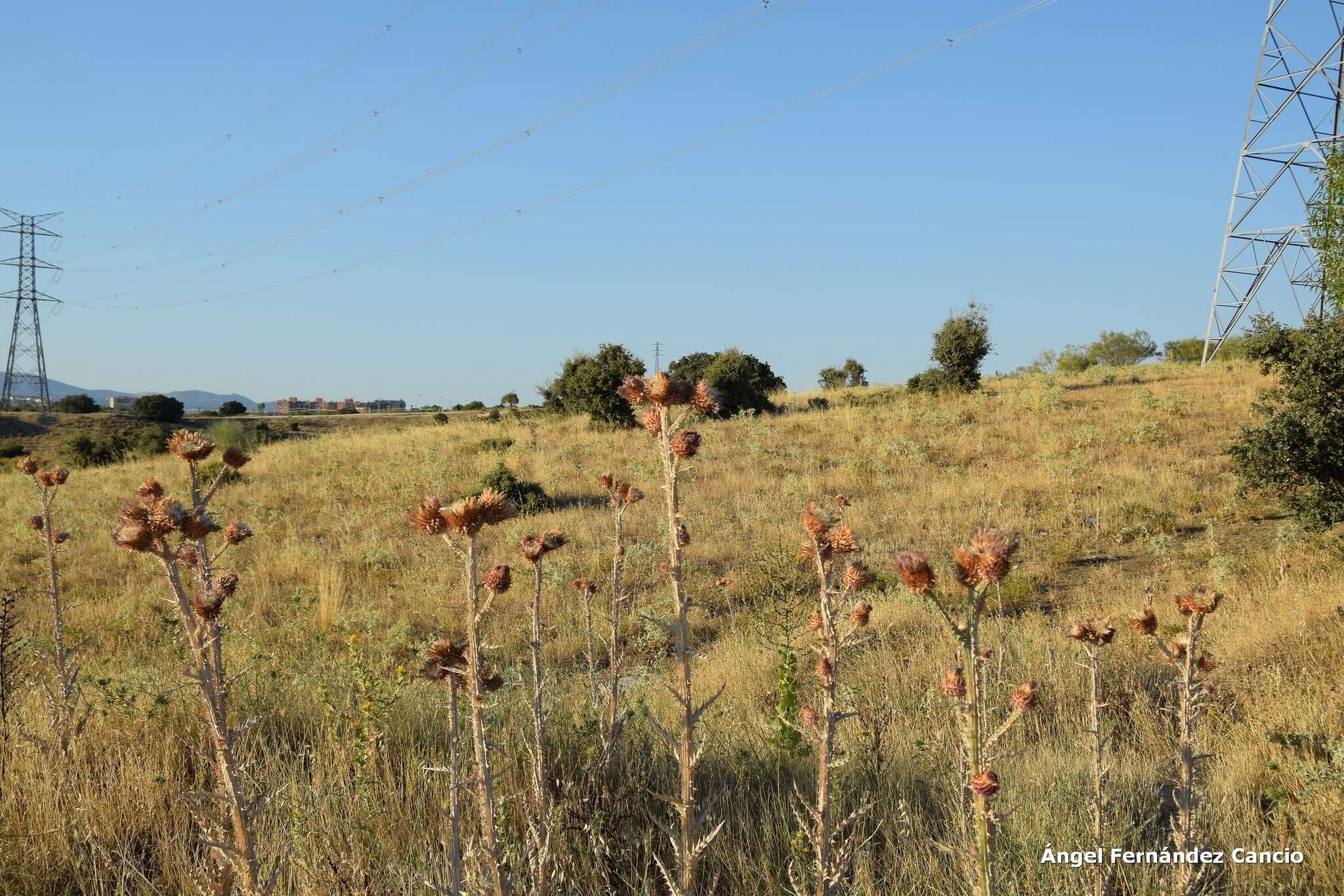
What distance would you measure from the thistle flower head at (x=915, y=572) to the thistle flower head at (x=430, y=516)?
3.59ft

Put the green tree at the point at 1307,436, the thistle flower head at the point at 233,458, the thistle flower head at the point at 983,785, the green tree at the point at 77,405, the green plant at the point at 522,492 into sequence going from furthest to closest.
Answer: the green tree at the point at 77,405
the green plant at the point at 522,492
the green tree at the point at 1307,436
the thistle flower head at the point at 233,458
the thistle flower head at the point at 983,785

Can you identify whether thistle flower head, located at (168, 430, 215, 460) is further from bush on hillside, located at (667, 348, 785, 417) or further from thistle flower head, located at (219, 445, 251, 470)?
bush on hillside, located at (667, 348, 785, 417)

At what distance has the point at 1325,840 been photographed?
2.95 m

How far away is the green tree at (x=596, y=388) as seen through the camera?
22891 millimetres

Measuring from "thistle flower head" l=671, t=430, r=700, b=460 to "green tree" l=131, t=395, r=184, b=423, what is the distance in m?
39.4

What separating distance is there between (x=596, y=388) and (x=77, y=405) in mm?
30003

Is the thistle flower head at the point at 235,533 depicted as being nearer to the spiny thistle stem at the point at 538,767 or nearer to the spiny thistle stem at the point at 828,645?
the spiny thistle stem at the point at 538,767

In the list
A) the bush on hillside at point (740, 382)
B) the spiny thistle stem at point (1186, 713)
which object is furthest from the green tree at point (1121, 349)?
the spiny thistle stem at point (1186, 713)

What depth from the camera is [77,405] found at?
38.3 meters

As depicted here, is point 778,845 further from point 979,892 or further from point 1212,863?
point 979,892

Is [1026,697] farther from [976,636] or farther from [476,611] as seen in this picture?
[476,611]

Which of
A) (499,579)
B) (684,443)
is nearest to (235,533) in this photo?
(499,579)

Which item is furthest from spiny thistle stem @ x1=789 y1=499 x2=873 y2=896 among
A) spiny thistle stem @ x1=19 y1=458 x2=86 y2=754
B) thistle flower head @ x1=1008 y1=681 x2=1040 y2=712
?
spiny thistle stem @ x1=19 y1=458 x2=86 y2=754

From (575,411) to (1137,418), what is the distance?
15496mm
